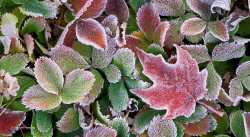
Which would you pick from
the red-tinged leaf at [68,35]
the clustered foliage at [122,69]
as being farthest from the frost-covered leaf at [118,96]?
the red-tinged leaf at [68,35]

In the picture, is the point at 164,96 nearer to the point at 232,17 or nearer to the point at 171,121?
the point at 171,121

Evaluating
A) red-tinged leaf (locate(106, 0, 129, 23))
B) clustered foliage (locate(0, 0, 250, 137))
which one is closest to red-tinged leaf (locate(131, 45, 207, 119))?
clustered foliage (locate(0, 0, 250, 137))

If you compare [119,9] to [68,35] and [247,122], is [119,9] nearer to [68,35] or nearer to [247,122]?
[68,35]

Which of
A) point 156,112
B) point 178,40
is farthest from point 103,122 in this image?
point 178,40

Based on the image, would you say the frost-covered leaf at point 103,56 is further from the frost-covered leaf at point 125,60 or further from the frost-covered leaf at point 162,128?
the frost-covered leaf at point 162,128

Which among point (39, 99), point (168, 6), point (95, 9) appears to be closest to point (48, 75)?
point (39, 99)

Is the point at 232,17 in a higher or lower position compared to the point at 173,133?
higher
